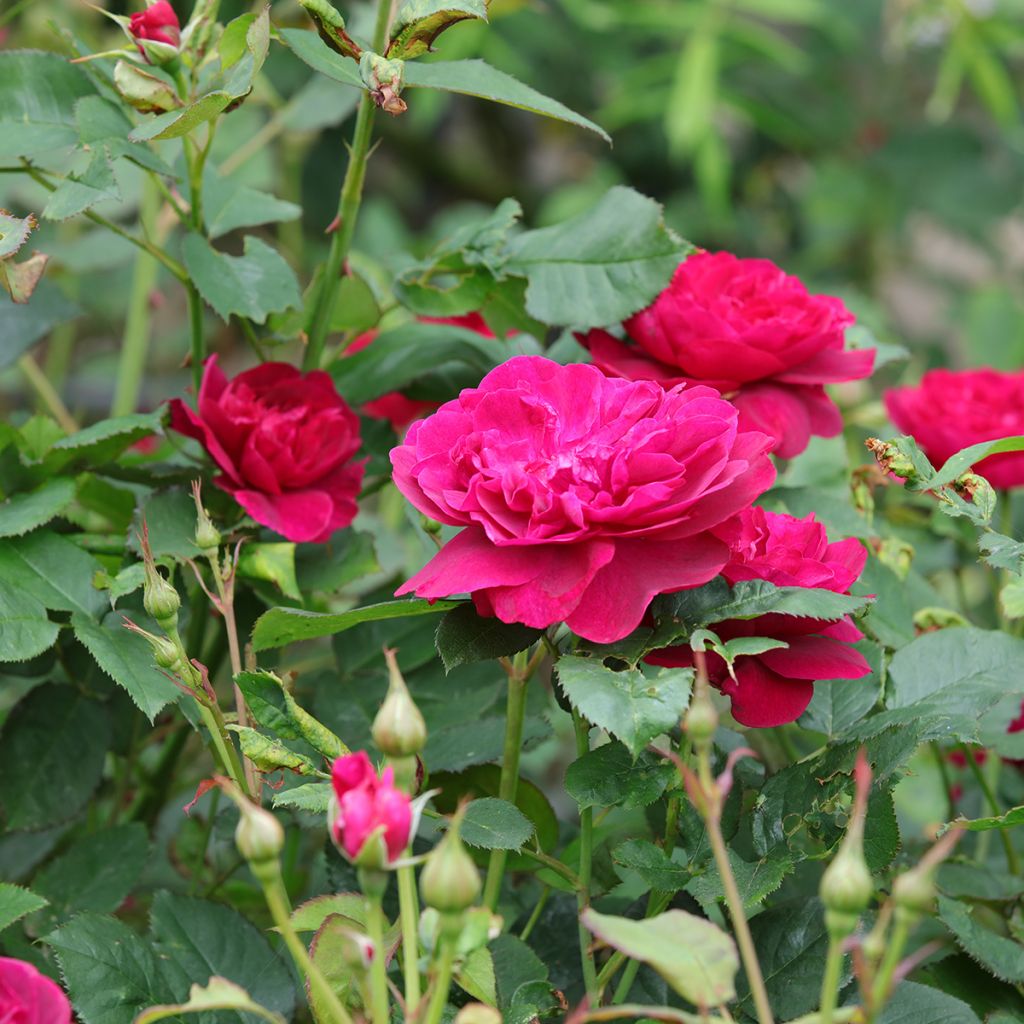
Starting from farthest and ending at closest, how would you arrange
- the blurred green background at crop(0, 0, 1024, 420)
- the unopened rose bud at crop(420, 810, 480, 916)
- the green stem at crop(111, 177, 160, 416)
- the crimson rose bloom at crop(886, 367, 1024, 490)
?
1. the blurred green background at crop(0, 0, 1024, 420)
2. the green stem at crop(111, 177, 160, 416)
3. the crimson rose bloom at crop(886, 367, 1024, 490)
4. the unopened rose bud at crop(420, 810, 480, 916)

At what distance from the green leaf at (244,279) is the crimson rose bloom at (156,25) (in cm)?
9

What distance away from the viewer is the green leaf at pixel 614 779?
1.39ft

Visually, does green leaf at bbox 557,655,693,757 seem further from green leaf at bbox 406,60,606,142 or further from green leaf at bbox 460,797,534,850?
green leaf at bbox 406,60,606,142

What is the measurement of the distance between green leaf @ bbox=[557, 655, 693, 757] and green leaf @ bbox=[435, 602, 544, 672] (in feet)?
0.09

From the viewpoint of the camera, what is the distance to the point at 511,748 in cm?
49

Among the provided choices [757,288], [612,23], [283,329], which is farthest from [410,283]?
[612,23]

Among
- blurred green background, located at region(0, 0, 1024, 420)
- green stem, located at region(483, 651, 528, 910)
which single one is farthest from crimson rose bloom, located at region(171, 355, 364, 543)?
blurred green background, located at region(0, 0, 1024, 420)

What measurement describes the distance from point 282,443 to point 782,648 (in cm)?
25

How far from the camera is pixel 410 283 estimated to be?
645 millimetres

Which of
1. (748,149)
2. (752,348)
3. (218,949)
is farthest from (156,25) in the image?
(748,149)

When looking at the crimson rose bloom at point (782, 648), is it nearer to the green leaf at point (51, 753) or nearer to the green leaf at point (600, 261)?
the green leaf at point (600, 261)

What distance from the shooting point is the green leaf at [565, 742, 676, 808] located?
42cm

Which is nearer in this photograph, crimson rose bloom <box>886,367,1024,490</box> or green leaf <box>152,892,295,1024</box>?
green leaf <box>152,892,295,1024</box>

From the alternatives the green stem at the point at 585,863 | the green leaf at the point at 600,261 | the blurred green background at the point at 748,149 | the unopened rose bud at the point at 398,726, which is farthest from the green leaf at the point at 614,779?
the blurred green background at the point at 748,149
